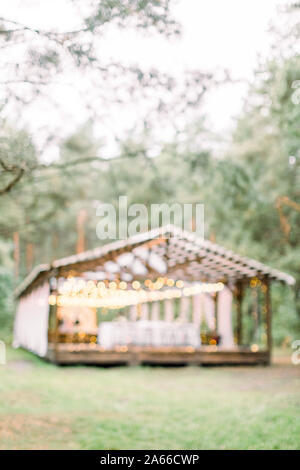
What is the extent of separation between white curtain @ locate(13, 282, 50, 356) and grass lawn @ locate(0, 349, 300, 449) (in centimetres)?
253

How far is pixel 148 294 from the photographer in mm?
14883

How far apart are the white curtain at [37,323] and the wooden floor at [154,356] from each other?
854 mm

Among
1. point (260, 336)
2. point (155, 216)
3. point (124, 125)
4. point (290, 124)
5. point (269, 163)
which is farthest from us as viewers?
point (155, 216)

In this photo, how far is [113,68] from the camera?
5035 mm

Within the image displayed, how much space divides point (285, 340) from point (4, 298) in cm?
1113

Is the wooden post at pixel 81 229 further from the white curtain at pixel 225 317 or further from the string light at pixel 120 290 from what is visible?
the white curtain at pixel 225 317

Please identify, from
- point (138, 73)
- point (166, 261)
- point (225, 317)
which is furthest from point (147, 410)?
point (225, 317)

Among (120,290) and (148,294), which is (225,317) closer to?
(148,294)

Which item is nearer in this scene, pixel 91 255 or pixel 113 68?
pixel 113 68

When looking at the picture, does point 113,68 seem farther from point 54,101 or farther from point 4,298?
point 4,298

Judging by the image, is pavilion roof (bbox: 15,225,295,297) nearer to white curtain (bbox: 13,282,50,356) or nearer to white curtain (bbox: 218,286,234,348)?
white curtain (bbox: 13,282,50,356)

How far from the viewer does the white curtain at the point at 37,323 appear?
13.1 meters

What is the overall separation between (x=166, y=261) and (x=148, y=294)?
216cm

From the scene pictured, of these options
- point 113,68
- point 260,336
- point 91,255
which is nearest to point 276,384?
point 91,255
